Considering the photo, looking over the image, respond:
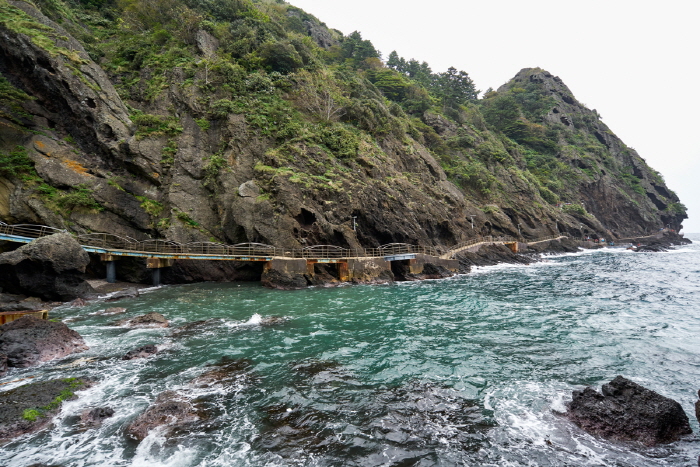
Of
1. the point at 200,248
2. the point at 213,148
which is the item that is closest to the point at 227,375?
the point at 200,248

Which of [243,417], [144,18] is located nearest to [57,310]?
[243,417]

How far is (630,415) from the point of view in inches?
261

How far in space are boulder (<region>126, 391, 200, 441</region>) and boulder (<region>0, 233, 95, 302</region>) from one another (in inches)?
604

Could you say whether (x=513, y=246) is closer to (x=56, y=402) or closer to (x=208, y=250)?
(x=208, y=250)

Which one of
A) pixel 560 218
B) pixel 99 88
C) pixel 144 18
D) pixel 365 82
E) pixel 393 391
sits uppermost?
pixel 144 18

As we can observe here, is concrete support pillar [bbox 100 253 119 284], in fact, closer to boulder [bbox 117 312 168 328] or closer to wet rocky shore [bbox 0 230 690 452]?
wet rocky shore [bbox 0 230 690 452]

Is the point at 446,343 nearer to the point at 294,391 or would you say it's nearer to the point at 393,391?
the point at 393,391

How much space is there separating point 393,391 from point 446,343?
442 cm

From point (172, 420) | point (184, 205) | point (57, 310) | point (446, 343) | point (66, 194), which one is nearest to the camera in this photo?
point (172, 420)

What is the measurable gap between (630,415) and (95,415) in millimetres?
11467

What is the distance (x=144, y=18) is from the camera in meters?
43.5

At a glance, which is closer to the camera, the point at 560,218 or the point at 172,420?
the point at 172,420

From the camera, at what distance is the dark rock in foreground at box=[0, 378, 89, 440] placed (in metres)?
6.40

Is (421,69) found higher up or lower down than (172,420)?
higher up
